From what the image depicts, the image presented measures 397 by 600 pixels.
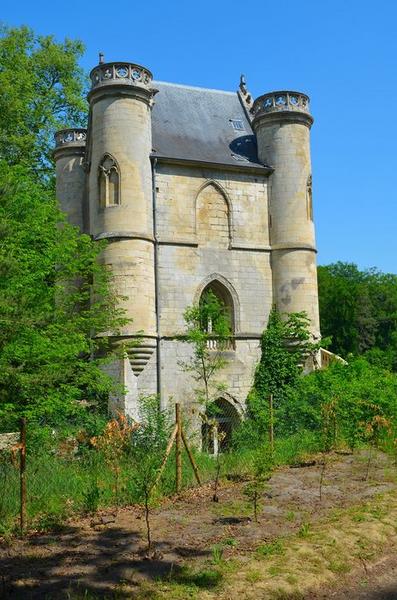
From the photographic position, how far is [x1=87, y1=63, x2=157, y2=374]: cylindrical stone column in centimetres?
1753

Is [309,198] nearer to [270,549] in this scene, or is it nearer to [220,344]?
[220,344]

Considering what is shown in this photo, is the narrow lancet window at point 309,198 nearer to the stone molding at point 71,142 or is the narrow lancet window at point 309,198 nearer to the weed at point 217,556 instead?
the stone molding at point 71,142

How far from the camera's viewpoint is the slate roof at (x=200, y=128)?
1980 cm

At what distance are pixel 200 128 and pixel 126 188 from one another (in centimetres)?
446

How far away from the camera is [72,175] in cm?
2117

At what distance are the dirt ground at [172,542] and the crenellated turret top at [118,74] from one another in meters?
12.1

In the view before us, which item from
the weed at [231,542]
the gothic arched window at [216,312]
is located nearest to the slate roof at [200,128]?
the gothic arched window at [216,312]

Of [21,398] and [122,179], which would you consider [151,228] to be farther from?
[21,398]

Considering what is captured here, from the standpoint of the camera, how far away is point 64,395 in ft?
41.6

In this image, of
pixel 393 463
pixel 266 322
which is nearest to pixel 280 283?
pixel 266 322

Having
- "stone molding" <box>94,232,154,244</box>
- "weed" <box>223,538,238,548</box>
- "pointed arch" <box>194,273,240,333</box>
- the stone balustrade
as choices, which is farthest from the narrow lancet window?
"weed" <box>223,538,238,548</box>

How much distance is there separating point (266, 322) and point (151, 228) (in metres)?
4.49

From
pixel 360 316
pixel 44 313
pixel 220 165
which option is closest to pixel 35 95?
pixel 220 165

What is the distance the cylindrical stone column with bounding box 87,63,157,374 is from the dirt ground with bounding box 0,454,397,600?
7730mm
